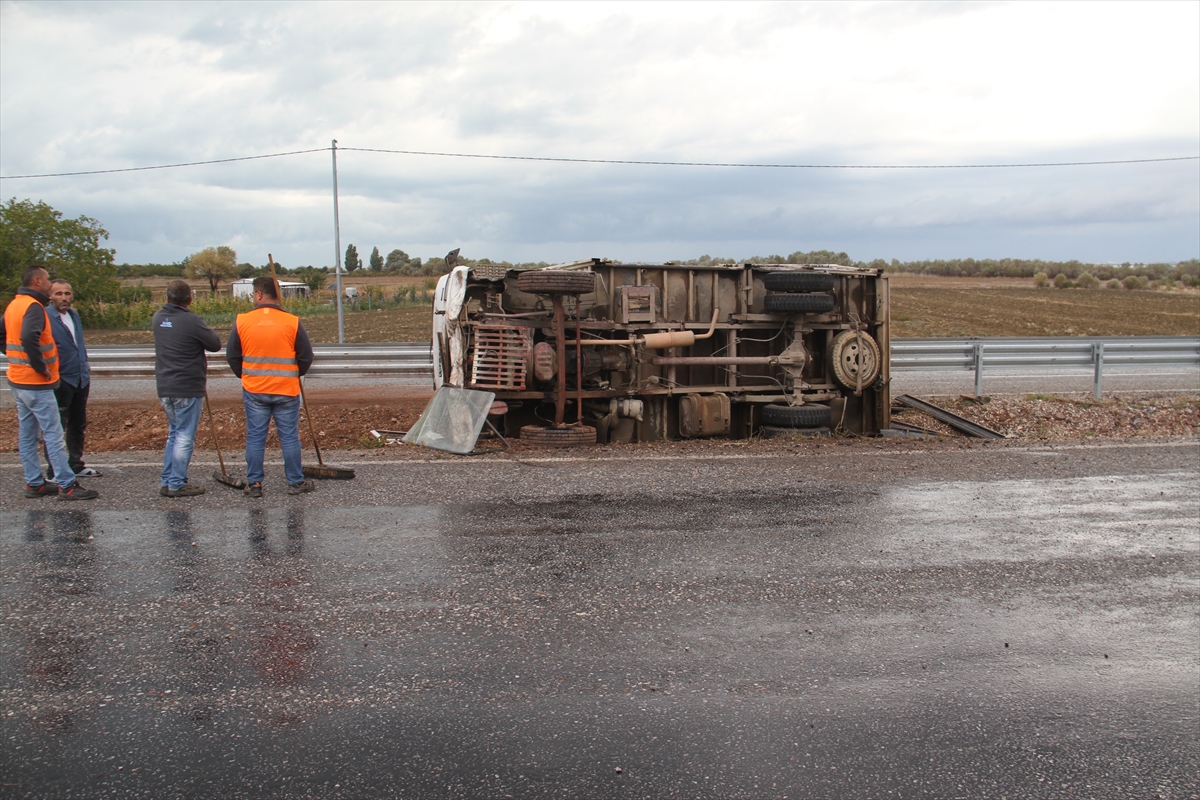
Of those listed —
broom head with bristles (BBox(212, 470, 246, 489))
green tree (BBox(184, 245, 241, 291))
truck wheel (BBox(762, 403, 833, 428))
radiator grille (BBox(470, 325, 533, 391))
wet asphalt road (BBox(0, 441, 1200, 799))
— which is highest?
green tree (BBox(184, 245, 241, 291))

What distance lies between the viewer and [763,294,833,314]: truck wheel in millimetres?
11086

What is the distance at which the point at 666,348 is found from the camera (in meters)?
10.9

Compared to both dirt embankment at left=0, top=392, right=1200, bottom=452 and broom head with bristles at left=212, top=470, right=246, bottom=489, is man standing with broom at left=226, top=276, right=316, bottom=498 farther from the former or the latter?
dirt embankment at left=0, top=392, right=1200, bottom=452

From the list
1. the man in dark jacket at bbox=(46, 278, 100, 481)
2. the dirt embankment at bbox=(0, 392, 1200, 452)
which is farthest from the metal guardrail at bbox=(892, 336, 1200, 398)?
the man in dark jacket at bbox=(46, 278, 100, 481)

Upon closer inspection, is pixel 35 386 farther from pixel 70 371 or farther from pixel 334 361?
pixel 334 361

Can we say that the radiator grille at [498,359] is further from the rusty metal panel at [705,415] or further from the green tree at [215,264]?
the green tree at [215,264]

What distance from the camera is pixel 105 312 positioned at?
41438mm

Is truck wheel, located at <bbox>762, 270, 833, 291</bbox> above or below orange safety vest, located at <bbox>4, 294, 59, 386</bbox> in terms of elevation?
above

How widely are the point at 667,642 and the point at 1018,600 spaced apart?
6.96 ft

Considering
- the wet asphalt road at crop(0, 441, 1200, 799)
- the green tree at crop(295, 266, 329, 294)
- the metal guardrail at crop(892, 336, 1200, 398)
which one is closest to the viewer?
the wet asphalt road at crop(0, 441, 1200, 799)

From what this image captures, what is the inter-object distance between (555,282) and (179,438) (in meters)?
4.13

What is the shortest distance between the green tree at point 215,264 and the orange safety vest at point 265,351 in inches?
2966

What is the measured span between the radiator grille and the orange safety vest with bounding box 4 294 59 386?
13.3 ft

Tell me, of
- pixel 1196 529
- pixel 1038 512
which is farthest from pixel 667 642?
pixel 1196 529
